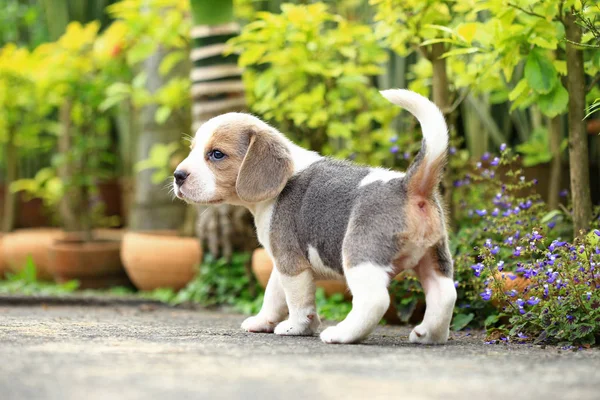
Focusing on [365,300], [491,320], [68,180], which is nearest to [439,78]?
[491,320]

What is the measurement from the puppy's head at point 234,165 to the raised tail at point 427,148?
62 cm

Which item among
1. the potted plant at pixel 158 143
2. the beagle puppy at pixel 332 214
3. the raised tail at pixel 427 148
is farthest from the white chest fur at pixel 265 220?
the potted plant at pixel 158 143

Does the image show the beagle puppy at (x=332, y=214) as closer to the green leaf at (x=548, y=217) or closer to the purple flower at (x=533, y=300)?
the purple flower at (x=533, y=300)

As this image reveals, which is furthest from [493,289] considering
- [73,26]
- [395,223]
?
[73,26]

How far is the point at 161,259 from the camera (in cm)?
621

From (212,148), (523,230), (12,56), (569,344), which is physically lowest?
(569,344)

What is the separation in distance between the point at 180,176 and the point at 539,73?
1.62 meters

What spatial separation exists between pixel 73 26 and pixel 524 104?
174 inches

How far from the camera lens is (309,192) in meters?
3.43

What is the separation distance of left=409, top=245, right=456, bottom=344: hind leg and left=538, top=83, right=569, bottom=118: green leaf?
3.43 feet

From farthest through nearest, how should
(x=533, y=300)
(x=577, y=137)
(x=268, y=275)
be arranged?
(x=268, y=275) → (x=577, y=137) → (x=533, y=300)

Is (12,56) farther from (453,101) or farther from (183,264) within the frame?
(453,101)

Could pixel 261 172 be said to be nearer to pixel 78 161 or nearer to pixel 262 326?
pixel 262 326

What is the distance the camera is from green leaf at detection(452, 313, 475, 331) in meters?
3.99
